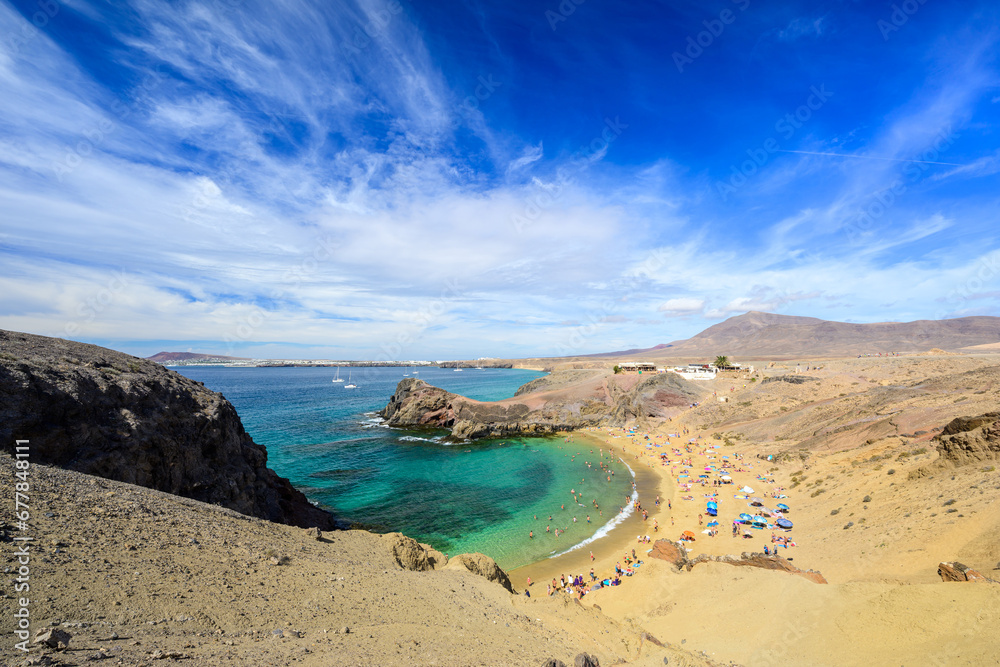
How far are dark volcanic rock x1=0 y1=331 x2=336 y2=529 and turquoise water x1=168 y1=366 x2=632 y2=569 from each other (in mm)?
10494

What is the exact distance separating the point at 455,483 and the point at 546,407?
30.5m

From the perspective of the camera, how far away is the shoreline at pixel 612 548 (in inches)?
878

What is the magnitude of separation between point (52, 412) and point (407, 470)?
31.0 m

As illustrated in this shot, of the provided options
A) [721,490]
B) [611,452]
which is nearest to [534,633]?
[721,490]

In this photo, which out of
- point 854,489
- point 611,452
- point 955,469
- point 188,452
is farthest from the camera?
point 611,452

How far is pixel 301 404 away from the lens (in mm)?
88312

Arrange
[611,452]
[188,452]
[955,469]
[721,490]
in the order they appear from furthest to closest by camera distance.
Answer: [611,452]
[721,490]
[955,469]
[188,452]

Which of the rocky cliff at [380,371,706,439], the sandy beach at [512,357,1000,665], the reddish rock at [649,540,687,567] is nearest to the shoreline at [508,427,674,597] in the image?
the sandy beach at [512,357,1000,665]

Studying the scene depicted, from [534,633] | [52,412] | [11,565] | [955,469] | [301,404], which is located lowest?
[301,404]

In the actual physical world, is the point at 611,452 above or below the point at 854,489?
below

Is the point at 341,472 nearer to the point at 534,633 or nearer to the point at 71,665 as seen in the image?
the point at 534,633

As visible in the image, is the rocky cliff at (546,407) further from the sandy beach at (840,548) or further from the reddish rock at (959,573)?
the reddish rock at (959,573)

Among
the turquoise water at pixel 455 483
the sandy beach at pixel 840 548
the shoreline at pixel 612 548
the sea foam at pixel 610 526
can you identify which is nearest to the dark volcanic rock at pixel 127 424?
the turquoise water at pixel 455 483

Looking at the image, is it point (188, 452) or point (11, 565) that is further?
point (188, 452)
